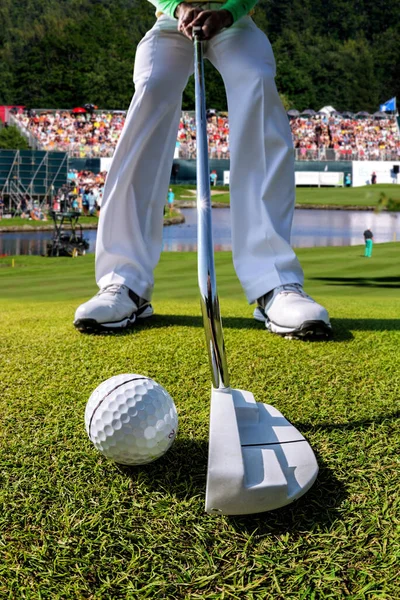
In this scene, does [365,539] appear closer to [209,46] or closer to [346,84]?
[209,46]

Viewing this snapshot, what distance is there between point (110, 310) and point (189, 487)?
184 cm

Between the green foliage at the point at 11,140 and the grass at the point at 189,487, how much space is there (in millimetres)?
46577

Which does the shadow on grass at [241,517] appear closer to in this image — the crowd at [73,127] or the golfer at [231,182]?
the golfer at [231,182]

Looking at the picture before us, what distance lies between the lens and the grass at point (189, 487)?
4.74ft

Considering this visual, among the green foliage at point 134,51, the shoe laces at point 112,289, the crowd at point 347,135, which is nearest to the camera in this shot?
the shoe laces at point 112,289

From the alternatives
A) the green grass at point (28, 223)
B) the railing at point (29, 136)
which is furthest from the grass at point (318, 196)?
the railing at point (29, 136)

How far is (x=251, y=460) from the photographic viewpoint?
1712 millimetres

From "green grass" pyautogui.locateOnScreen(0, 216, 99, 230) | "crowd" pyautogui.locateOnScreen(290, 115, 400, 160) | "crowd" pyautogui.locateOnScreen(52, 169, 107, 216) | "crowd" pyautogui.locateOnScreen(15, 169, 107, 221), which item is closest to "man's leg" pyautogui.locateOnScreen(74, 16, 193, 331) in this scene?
"green grass" pyautogui.locateOnScreen(0, 216, 99, 230)

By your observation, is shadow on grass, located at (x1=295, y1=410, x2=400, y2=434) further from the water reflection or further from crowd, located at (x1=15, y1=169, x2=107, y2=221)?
crowd, located at (x1=15, y1=169, x2=107, y2=221)

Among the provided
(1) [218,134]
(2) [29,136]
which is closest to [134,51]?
(1) [218,134]

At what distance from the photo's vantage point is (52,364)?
2967mm

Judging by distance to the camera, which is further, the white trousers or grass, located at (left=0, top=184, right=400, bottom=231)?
grass, located at (left=0, top=184, right=400, bottom=231)

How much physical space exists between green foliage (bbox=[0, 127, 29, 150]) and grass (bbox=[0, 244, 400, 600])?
46.6 m

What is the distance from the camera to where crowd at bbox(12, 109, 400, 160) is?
52.0m
